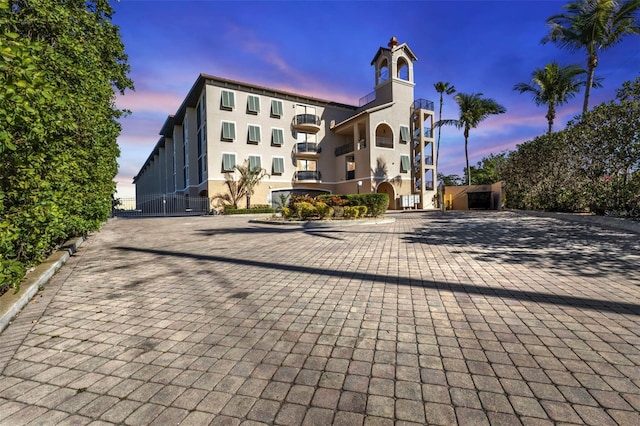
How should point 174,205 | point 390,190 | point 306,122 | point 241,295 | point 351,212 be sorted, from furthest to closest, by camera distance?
point 174,205 < point 390,190 < point 306,122 < point 351,212 < point 241,295

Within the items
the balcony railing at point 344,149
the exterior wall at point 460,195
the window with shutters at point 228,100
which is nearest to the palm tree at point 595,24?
the exterior wall at point 460,195

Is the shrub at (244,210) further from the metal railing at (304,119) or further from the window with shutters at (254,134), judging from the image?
the metal railing at (304,119)

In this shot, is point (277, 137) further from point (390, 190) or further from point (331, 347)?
A: point (331, 347)

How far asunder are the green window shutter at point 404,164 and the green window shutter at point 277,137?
1369cm

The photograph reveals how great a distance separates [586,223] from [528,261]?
929cm

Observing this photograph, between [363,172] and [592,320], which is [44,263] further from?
[363,172]

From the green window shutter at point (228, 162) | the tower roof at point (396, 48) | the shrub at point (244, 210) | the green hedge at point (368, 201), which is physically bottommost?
the shrub at point (244, 210)

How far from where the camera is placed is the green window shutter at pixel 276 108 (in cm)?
3189

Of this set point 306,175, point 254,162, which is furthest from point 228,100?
point 306,175

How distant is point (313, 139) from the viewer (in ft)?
114

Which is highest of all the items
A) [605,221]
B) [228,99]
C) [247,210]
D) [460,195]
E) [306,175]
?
[228,99]

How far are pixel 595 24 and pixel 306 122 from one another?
942 inches

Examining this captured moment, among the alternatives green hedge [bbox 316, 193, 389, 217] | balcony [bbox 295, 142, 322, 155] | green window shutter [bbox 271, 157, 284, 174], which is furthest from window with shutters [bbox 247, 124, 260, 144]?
green hedge [bbox 316, 193, 389, 217]

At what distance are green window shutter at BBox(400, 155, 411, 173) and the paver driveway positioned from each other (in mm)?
28438
